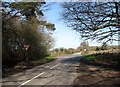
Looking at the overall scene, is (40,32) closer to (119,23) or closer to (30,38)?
(30,38)

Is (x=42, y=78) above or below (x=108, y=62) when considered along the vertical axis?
below

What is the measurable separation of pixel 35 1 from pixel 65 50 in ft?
235

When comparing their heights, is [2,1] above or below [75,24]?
above

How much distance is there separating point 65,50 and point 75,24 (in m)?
72.4

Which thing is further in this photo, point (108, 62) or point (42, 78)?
point (108, 62)

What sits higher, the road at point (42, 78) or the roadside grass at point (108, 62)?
the roadside grass at point (108, 62)

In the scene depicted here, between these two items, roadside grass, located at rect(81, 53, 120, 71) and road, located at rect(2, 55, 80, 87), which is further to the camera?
roadside grass, located at rect(81, 53, 120, 71)

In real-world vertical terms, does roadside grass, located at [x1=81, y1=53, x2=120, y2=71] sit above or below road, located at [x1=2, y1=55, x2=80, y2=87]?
above

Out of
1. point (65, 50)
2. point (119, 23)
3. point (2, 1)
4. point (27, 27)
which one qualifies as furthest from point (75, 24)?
point (65, 50)

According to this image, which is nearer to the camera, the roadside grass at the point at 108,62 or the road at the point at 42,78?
the road at the point at 42,78

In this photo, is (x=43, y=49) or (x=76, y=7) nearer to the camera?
(x=76, y=7)

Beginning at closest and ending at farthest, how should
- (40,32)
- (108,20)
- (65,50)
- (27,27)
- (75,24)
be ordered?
1. (108,20)
2. (75,24)
3. (27,27)
4. (40,32)
5. (65,50)

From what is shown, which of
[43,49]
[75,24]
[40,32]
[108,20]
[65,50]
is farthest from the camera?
[65,50]

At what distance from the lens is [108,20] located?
22.3 meters
